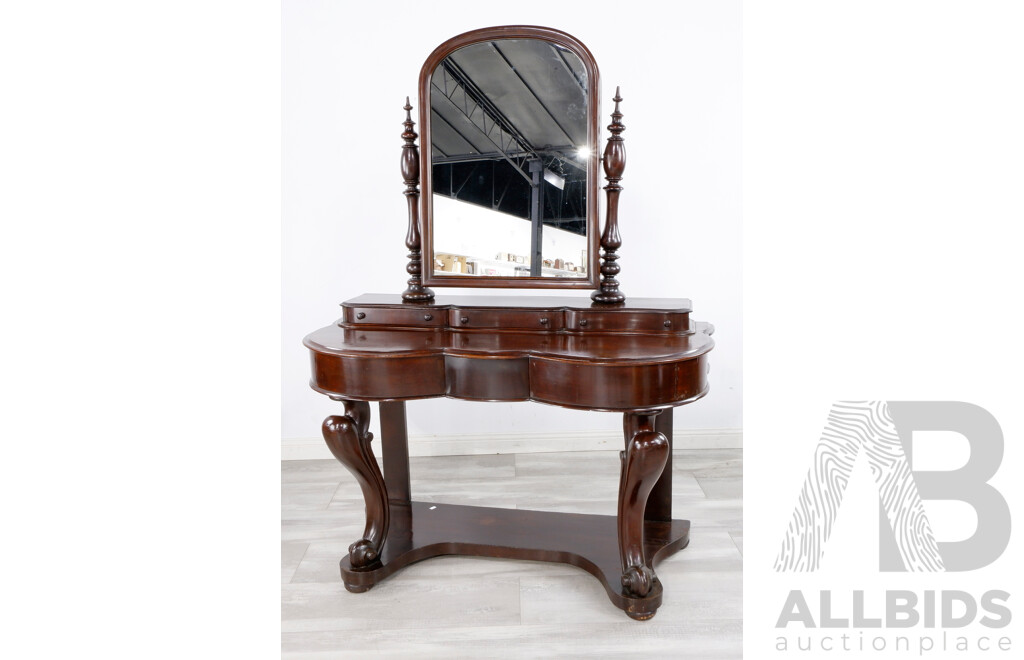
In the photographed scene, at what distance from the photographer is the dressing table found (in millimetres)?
1944

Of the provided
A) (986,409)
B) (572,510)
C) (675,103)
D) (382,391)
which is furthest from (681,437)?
(986,409)

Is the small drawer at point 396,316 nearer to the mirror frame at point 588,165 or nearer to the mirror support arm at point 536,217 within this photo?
the mirror frame at point 588,165

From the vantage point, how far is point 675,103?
2.88 metres

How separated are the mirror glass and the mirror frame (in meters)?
0.01

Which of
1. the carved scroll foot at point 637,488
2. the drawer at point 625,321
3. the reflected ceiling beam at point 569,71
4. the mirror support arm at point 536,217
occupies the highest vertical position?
the reflected ceiling beam at point 569,71

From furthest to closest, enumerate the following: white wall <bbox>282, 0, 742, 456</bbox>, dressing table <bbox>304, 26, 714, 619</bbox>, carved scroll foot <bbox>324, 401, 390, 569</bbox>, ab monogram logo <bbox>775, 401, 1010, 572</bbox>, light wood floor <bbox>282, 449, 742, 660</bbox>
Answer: white wall <bbox>282, 0, 742, 456</bbox> < carved scroll foot <bbox>324, 401, 390, 569</bbox> < dressing table <bbox>304, 26, 714, 619</bbox> < light wood floor <bbox>282, 449, 742, 660</bbox> < ab monogram logo <bbox>775, 401, 1010, 572</bbox>

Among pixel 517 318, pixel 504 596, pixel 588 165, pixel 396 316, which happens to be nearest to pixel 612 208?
pixel 588 165

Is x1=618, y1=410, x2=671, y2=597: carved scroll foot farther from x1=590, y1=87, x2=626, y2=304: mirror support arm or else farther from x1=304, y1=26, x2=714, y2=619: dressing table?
x1=590, y1=87, x2=626, y2=304: mirror support arm

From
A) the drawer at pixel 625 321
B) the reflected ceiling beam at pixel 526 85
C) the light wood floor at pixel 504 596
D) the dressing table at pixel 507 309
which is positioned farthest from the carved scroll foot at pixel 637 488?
the reflected ceiling beam at pixel 526 85

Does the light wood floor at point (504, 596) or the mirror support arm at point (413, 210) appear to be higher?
the mirror support arm at point (413, 210)

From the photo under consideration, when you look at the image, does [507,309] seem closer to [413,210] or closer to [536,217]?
[536,217]

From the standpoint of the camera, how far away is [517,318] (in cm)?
212

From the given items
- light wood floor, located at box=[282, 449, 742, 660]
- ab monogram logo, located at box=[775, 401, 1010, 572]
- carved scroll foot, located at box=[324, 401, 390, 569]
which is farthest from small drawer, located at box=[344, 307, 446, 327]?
ab monogram logo, located at box=[775, 401, 1010, 572]

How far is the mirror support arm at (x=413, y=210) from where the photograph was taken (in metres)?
2.24
